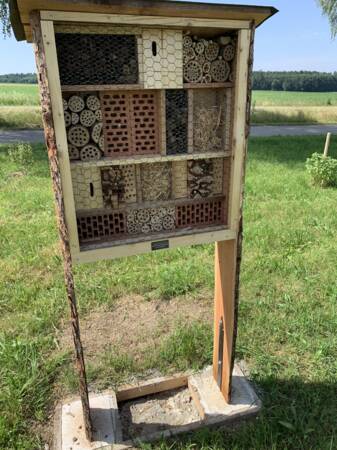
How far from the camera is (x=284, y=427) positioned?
2.34 meters

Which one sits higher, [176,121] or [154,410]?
[176,121]

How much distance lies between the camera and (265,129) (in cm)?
1636

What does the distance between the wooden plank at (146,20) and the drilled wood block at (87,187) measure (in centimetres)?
65

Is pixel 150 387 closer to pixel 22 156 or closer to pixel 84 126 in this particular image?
pixel 84 126

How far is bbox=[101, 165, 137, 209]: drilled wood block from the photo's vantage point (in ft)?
6.15

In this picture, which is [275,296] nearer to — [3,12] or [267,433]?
[267,433]

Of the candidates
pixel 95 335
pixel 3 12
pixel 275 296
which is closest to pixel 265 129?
pixel 3 12

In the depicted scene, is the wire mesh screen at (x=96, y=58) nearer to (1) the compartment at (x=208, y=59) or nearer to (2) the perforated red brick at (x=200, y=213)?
(1) the compartment at (x=208, y=59)

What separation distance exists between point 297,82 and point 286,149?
5367 centimetres

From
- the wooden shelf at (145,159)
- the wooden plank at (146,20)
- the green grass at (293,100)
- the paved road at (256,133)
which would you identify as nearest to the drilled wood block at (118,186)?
the wooden shelf at (145,159)

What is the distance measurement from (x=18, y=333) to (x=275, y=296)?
8.05ft

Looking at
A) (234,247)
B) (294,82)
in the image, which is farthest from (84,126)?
(294,82)

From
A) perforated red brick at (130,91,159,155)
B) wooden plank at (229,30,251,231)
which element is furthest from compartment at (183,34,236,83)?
perforated red brick at (130,91,159,155)

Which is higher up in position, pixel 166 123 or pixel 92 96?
pixel 92 96
